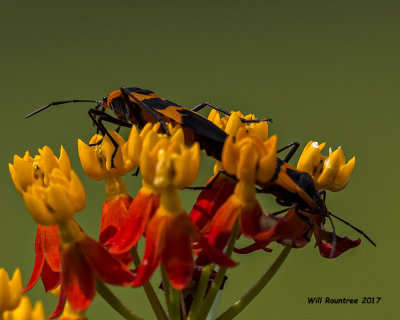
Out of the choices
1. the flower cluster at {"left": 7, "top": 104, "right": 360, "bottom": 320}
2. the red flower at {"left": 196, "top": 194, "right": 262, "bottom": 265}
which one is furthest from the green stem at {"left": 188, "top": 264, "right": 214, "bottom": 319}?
the red flower at {"left": 196, "top": 194, "right": 262, "bottom": 265}

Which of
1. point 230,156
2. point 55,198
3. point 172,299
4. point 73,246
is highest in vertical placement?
point 230,156

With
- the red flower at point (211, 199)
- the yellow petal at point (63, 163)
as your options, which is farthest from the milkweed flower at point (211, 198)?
the yellow petal at point (63, 163)

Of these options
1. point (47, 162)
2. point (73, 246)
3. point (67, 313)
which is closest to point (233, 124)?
point (47, 162)

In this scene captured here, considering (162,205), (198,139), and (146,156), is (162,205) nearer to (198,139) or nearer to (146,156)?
(146,156)

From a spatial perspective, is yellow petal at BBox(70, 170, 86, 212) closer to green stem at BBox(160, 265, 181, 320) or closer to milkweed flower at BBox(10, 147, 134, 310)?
milkweed flower at BBox(10, 147, 134, 310)

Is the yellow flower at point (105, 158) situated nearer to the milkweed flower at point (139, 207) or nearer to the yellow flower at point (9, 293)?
the milkweed flower at point (139, 207)

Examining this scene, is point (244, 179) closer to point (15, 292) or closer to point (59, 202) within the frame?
point (59, 202)

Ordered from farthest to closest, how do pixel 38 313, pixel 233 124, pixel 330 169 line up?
pixel 233 124, pixel 330 169, pixel 38 313
